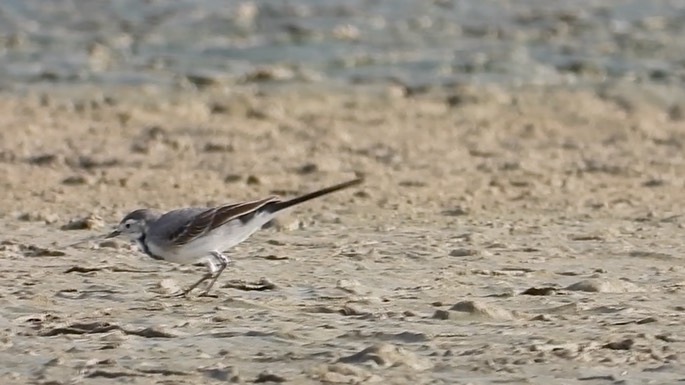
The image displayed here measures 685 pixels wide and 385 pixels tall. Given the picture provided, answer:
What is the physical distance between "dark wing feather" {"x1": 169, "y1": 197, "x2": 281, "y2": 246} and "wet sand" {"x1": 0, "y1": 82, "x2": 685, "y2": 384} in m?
0.29

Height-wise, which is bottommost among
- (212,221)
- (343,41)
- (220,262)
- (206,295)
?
(206,295)

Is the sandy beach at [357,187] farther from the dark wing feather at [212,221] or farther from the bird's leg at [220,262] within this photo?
the dark wing feather at [212,221]

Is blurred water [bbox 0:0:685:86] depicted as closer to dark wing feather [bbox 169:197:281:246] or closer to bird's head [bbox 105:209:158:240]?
bird's head [bbox 105:209:158:240]

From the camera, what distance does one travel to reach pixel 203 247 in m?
7.87

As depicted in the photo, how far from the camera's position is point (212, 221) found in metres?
7.84

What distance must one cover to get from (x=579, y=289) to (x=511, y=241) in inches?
57.4

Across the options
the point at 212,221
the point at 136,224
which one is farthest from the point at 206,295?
the point at 136,224

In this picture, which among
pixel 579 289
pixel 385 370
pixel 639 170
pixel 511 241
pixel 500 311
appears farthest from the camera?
pixel 639 170

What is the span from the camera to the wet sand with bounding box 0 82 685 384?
636 cm

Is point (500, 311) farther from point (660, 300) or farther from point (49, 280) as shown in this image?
point (49, 280)

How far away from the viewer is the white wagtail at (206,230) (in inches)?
308

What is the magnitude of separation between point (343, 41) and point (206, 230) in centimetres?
1031

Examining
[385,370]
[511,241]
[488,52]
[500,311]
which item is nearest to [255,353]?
[385,370]

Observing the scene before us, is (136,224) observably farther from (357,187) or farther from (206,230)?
(357,187)
